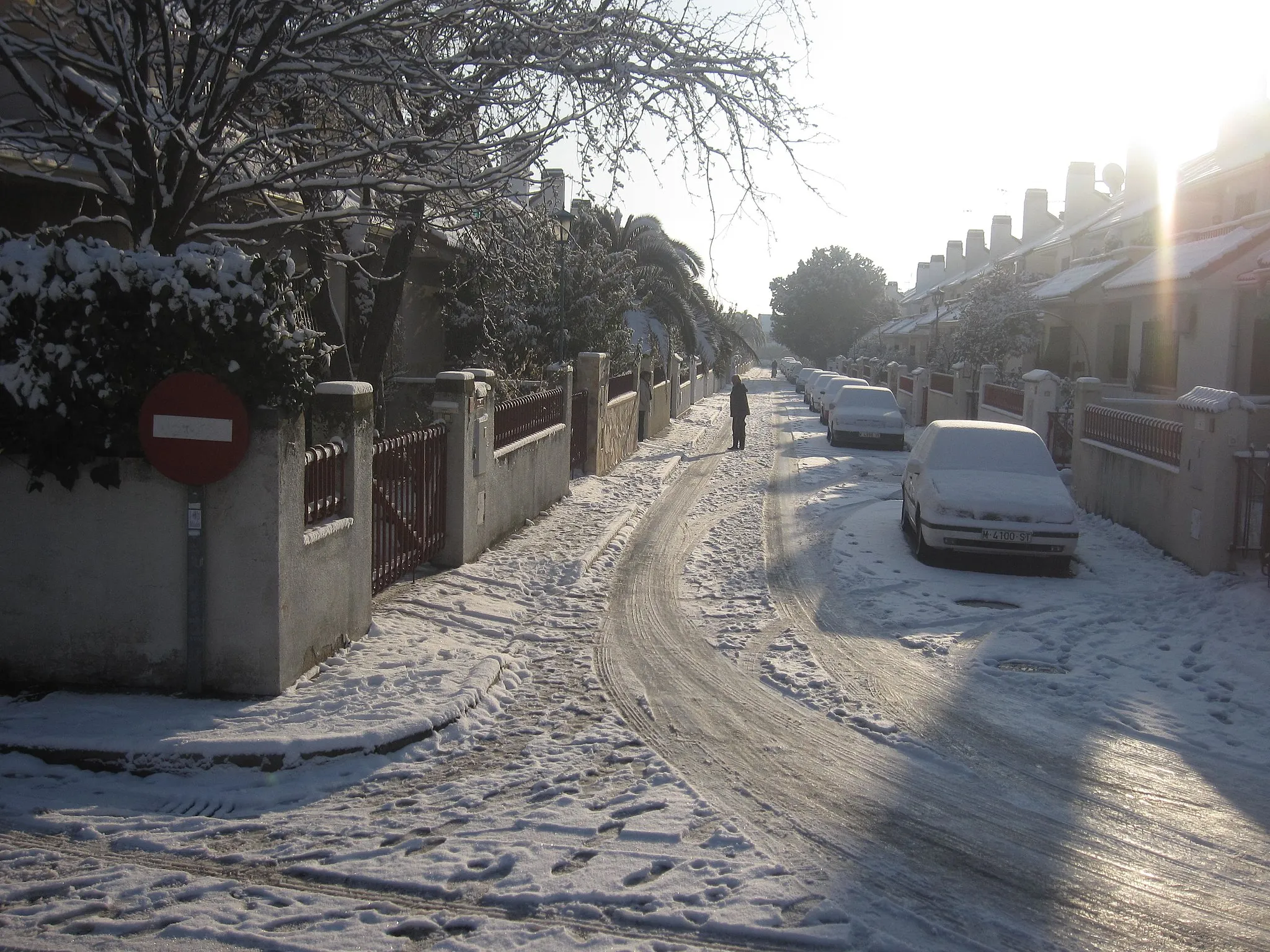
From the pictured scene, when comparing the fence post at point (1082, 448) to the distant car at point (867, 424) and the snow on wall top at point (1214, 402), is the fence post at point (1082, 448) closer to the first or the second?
the snow on wall top at point (1214, 402)

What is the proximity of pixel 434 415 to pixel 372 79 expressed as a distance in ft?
11.9

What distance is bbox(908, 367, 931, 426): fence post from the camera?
34719 millimetres

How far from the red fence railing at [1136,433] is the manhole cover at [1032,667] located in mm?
4779

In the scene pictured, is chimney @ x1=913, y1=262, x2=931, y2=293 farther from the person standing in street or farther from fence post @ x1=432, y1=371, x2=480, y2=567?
fence post @ x1=432, y1=371, x2=480, y2=567

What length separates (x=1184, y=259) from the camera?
83.1 ft

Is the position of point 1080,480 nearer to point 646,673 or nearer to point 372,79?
point 646,673

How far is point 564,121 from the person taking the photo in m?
8.55

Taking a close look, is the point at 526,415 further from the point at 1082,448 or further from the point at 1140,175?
the point at 1140,175

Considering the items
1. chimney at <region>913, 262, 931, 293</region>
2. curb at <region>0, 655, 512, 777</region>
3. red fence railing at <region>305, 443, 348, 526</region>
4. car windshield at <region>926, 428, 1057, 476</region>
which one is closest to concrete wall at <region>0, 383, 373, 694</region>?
red fence railing at <region>305, 443, 348, 526</region>

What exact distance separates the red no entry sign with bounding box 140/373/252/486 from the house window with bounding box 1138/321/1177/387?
25.8 m

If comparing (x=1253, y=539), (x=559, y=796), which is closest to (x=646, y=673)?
(x=559, y=796)

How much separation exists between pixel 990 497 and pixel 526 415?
5647 mm

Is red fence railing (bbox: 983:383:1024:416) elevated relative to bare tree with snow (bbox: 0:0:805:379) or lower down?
lower down

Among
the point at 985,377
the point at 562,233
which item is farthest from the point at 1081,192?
the point at 562,233
